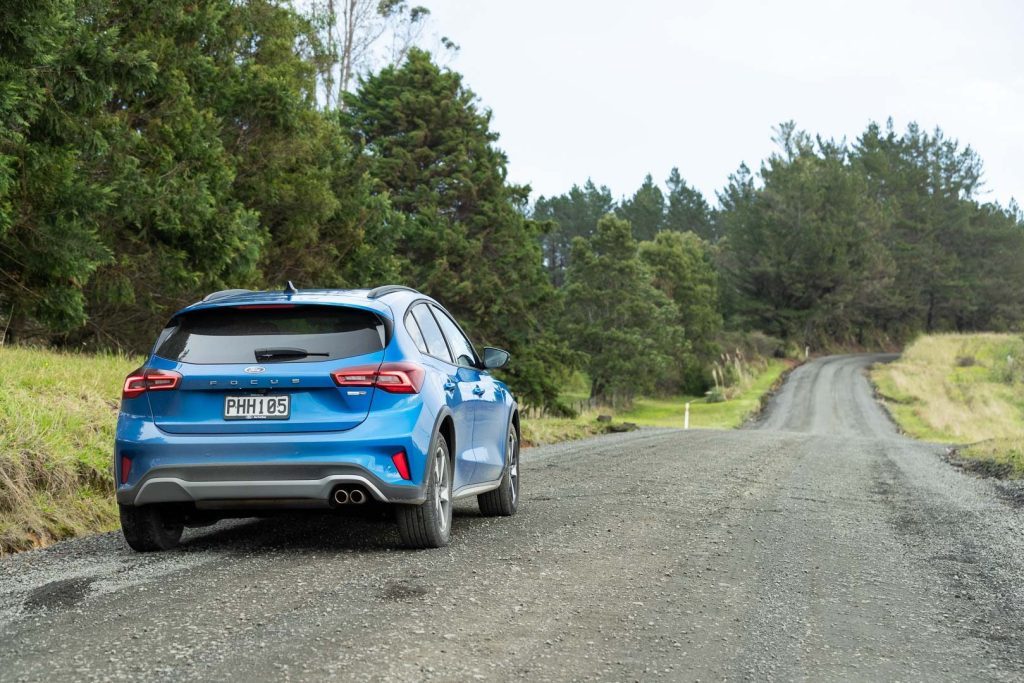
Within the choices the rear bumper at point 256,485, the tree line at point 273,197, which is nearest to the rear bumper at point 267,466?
the rear bumper at point 256,485

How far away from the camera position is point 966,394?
48.7 metres

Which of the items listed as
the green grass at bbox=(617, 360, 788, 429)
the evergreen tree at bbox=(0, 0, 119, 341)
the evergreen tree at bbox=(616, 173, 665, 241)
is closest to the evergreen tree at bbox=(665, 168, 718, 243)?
the evergreen tree at bbox=(616, 173, 665, 241)

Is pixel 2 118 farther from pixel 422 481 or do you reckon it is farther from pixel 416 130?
pixel 416 130

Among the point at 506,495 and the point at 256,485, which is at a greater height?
the point at 256,485

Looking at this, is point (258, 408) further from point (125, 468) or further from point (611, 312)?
point (611, 312)

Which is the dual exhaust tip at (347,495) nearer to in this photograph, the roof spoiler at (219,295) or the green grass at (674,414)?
the roof spoiler at (219,295)

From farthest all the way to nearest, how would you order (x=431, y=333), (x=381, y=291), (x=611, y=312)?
(x=611, y=312)
(x=431, y=333)
(x=381, y=291)

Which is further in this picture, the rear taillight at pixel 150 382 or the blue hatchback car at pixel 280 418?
the rear taillight at pixel 150 382

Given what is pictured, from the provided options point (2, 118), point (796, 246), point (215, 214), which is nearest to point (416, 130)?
point (215, 214)

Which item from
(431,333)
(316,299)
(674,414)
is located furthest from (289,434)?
(674,414)

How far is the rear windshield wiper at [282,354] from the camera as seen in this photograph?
6246mm

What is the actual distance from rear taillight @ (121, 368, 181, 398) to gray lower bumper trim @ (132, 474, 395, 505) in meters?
0.56

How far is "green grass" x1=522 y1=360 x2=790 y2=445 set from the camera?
21328 mm

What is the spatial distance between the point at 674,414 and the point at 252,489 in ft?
147
